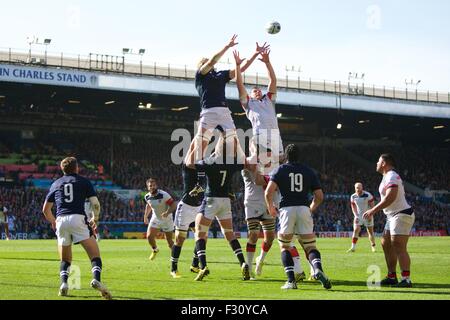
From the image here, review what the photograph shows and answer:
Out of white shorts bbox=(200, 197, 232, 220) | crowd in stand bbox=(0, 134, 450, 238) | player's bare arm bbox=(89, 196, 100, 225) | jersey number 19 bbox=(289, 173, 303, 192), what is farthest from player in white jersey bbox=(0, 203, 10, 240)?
jersey number 19 bbox=(289, 173, 303, 192)

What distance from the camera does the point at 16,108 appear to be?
59719mm

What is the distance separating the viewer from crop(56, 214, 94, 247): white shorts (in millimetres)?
12484

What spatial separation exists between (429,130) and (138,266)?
56.9 metres

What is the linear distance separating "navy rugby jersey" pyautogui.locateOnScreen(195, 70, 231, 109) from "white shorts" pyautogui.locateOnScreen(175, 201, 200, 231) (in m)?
2.46

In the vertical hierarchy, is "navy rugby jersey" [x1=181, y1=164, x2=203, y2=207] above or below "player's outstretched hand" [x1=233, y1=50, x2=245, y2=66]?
below

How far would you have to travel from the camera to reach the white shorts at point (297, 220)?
13273 mm

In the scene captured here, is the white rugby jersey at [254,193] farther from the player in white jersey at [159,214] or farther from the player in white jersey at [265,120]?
the player in white jersey at [159,214]

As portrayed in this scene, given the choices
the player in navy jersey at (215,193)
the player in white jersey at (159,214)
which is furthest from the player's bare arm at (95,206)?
the player in white jersey at (159,214)

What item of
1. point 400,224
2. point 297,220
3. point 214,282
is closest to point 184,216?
point 214,282

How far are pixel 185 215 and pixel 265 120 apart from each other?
2.70 meters

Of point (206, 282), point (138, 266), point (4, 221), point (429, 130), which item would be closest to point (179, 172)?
point (4, 221)

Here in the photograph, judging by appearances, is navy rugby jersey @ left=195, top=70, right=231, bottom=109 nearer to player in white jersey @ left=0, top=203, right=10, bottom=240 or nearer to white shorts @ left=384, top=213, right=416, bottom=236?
white shorts @ left=384, top=213, right=416, bottom=236

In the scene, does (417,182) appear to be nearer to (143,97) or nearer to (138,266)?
(143,97)

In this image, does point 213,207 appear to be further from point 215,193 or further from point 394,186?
point 394,186
